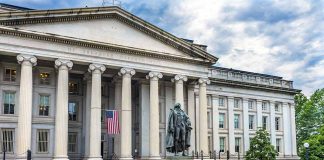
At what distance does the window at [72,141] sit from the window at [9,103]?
6991mm

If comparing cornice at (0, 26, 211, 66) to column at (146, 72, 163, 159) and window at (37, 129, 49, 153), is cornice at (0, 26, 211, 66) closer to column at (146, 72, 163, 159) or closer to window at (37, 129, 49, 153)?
column at (146, 72, 163, 159)

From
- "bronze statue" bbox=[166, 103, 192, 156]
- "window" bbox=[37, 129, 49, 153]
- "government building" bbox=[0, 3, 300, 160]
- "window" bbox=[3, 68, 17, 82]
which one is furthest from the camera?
"window" bbox=[37, 129, 49, 153]

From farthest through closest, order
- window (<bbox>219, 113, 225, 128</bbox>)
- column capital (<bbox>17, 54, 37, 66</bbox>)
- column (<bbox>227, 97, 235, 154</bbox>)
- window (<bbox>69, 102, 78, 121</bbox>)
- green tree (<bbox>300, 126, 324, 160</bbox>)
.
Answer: green tree (<bbox>300, 126, 324, 160</bbox>) < window (<bbox>219, 113, 225, 128</bbox>) < column (<bbox>227, 97, 235, 154</bbox>) < window (<bbox>69, 102, 78, 121</bbox>) < column capital (<bbox>17, 54, 37, 66</bbox>)

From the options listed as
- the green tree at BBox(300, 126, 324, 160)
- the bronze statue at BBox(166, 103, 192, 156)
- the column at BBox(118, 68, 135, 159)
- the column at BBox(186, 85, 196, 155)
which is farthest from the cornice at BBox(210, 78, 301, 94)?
the bronze statue at BBox(166, 103, 192, 156)

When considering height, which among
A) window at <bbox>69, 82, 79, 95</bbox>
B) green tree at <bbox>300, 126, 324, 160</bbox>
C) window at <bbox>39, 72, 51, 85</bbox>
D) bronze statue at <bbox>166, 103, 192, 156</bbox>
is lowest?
green tree at <bbox>300, 126, 324, 160</bbox>

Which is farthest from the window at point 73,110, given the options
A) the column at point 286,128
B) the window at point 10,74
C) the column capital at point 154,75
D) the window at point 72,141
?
the column at point 286,128

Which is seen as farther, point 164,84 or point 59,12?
point 164,84

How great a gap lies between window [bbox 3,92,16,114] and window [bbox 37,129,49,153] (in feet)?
Answer: 10.6

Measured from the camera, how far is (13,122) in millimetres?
40125

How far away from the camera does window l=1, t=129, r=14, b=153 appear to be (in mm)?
39375

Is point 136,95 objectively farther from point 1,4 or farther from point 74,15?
point 1,4

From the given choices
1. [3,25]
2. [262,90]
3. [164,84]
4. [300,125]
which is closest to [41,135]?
[3,25]

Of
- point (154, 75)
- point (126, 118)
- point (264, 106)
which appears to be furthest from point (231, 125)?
point (126, 118)

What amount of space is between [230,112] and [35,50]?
1165 inches
